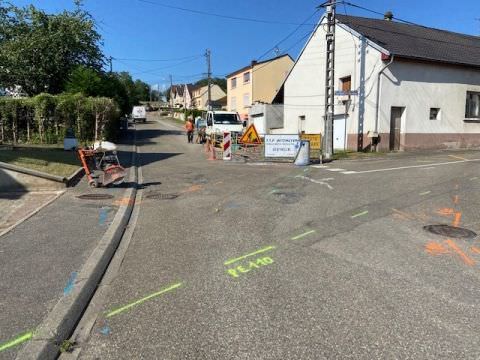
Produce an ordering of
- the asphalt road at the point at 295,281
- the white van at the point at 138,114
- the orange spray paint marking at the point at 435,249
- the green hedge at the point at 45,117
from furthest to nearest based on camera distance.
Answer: the white van at the point at 138,114
the green hedge at the point at 45,117
the orange spray paint marking at the point at 435,249
the asphalt road at the point at 295,281

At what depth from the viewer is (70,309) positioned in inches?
171

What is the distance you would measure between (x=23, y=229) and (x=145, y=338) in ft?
14.0

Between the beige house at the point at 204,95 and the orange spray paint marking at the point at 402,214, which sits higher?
the beige house at the point at 204,95

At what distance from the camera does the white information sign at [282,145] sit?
18.6 metres

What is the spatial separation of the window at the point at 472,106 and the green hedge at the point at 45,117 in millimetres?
20672

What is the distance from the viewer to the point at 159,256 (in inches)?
247

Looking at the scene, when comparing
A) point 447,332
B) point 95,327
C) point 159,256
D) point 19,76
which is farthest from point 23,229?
point 19,76

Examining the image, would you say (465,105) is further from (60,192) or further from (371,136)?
(60,192)

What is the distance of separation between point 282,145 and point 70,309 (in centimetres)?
1493

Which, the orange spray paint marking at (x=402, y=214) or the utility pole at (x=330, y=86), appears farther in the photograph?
the utility pole at (x=330, y=86)

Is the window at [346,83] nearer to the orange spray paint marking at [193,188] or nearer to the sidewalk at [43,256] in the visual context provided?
the orange spray paint marking at [193,188]

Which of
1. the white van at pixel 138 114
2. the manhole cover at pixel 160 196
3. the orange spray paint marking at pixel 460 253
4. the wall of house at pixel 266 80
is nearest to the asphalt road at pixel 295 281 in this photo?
the orange spray paint marking at pixel 460 253

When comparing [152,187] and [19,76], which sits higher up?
[19,76]

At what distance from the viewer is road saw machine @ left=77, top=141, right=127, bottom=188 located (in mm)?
11641
